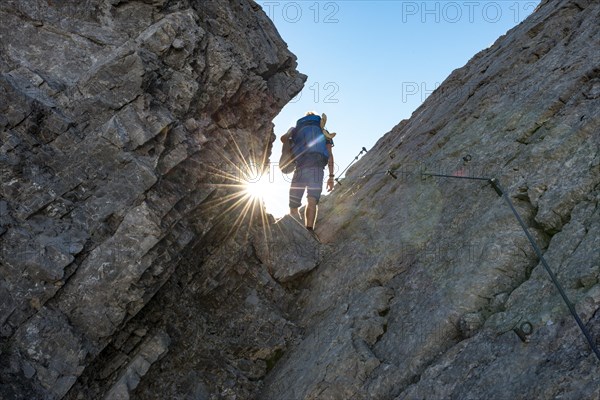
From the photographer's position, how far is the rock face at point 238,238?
27.4 feet

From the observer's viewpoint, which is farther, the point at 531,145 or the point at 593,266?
the point at 531,145

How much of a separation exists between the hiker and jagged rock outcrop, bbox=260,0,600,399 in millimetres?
1162

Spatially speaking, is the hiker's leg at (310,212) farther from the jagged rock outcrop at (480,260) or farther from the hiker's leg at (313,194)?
the jagged rock outcrop at (480,260)

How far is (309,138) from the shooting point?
15438 mm

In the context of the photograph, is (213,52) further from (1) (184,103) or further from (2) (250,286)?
(2) (250,286)

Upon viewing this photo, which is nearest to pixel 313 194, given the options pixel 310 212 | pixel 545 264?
pixel 310 212

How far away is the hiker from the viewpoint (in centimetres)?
1502

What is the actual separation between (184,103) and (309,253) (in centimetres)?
581

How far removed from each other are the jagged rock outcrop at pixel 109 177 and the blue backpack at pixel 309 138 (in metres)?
1.76

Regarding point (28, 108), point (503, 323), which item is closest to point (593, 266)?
point (503, 323)

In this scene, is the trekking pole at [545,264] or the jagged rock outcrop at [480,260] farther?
the jagged rock outcrop at [480,260]

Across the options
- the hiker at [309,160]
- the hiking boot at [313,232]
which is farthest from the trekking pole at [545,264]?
the hiker at [309,160]

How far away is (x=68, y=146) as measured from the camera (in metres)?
10.6

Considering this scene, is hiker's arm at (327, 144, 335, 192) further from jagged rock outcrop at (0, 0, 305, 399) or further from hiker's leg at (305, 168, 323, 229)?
jagged rock outcrop at (0, 0, 305, 399)
